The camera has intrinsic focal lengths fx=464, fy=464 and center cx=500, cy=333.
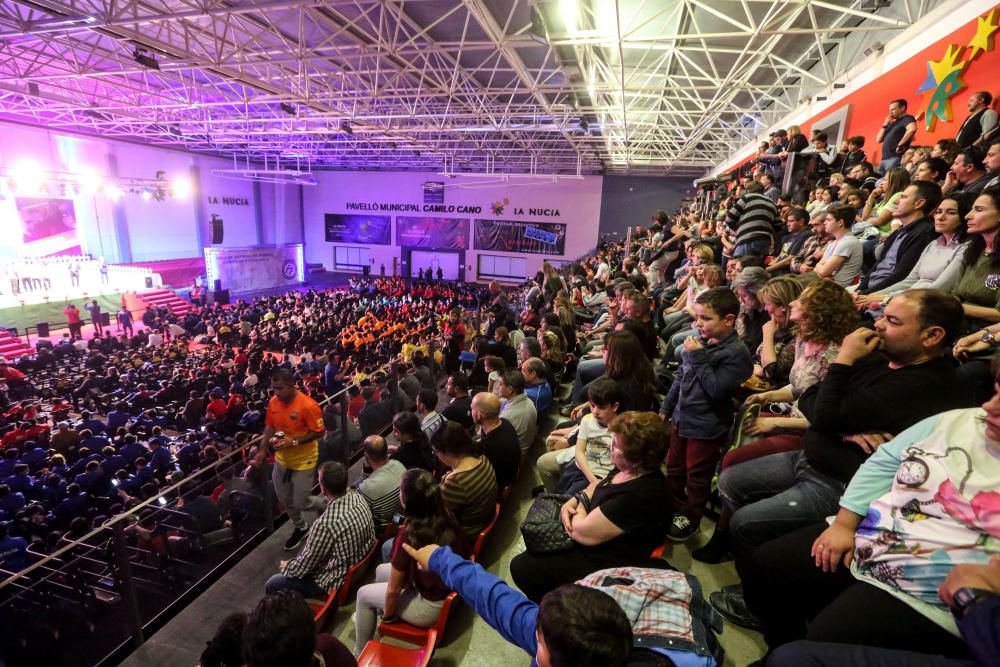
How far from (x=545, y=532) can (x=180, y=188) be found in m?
22.6

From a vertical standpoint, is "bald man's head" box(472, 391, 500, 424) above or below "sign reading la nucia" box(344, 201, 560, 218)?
below

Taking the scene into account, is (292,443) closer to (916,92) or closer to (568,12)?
(568,12)

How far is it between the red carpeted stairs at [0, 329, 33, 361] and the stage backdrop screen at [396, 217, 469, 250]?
16.7m

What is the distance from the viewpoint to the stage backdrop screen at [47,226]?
15023 millimetres

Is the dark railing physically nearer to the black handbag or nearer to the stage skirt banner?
the black handbag

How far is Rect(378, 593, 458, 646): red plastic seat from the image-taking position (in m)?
2.18

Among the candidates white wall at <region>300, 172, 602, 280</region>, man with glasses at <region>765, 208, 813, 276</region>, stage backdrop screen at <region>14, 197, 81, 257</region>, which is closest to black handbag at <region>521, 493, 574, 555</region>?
man with glasses at <region>765, 208, 813, 276</region>

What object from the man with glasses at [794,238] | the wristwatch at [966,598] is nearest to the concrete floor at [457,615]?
the wristwatch at [966,598]

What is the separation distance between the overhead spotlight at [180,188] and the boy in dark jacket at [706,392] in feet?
72.0

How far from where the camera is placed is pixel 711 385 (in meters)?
2.35

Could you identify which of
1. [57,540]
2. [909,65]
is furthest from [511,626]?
[909,65]

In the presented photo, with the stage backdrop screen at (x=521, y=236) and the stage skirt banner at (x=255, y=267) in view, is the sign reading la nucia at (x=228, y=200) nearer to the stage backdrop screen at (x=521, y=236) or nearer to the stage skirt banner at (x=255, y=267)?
the stage skirt banner at (x=255, y=267)

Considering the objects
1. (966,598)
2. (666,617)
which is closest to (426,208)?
(666,617)

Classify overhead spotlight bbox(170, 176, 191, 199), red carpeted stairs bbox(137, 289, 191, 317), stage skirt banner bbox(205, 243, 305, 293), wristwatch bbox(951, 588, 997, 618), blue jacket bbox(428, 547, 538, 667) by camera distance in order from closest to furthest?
wristwatch bbox(951, 588, 997, 618) → blue jacket bbox(428, 547, 538, 667) → red carpeted stairs bbox(137, 289, 191, 317) → overhead spotlight bbox(170, 176, 191, 199) → stage skirt banner bbox(205, 243, 305, 293)
